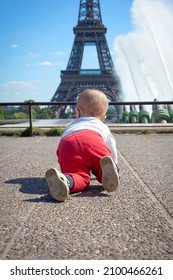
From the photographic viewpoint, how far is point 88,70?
37.6 m

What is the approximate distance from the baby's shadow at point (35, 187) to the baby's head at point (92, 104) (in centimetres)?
61

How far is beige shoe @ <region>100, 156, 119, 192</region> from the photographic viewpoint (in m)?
1.99

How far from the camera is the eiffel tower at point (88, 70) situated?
34625 mm

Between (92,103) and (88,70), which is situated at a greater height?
(88,70)

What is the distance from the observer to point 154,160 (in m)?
3.52

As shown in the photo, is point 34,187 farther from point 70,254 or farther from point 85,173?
point 70,254

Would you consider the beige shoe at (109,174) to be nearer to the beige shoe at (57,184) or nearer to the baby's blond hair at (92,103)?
the beige shoe at (57,184)

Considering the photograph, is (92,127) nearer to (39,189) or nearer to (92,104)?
(92,104)

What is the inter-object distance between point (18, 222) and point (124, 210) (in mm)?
546

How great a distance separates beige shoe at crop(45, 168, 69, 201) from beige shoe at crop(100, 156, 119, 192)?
0.84 feet

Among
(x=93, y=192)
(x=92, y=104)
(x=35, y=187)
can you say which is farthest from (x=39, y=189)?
(x=92, y=104)

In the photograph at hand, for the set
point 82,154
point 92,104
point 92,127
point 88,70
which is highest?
point 88,70

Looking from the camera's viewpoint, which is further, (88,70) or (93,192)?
(88,70)

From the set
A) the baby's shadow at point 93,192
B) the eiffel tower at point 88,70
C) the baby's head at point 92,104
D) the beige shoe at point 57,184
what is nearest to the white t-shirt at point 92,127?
the baby's head at point 92,104
